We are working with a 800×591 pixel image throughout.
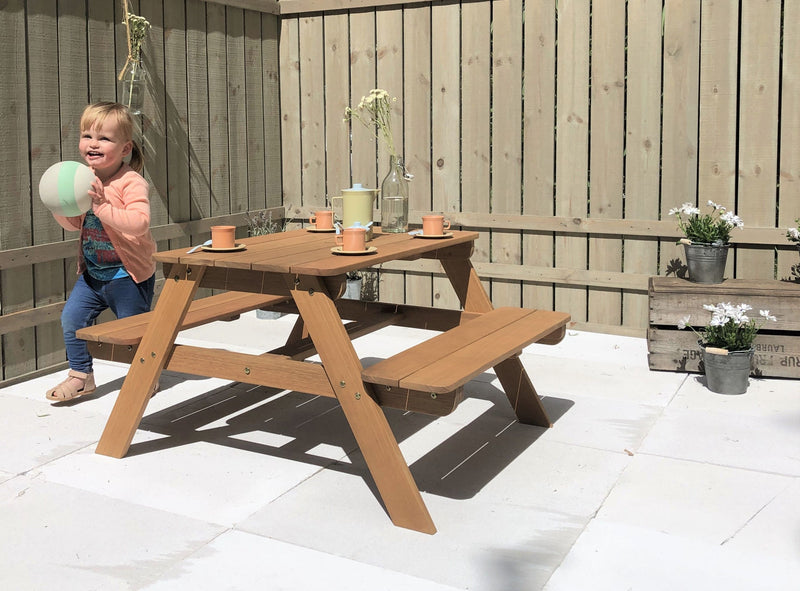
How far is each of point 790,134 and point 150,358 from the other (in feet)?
11.6

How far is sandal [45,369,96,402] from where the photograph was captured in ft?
13.5

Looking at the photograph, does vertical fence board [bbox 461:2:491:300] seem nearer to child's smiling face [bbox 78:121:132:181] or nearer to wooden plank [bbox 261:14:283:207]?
wooden plank [bbox 261:14:283:207]

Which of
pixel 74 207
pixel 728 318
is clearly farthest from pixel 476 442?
pixel 74 207

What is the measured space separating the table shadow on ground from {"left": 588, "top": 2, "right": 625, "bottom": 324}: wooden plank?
143 centimetres

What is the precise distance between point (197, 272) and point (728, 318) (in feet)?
8.15

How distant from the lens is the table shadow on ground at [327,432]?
134 inches

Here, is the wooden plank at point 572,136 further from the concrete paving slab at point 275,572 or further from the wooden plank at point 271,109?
the concrete paving slab at point 275,572

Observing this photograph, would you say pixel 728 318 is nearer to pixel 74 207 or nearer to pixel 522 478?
pixel 522 478

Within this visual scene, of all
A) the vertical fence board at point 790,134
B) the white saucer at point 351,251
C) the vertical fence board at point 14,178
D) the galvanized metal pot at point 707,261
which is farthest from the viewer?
the vertical fence board at point 790,134

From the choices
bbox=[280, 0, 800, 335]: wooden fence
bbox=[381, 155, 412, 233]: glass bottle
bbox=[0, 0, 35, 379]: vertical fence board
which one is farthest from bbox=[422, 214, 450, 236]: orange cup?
bbox=[0, 0, 35, 379]: vertical fence board

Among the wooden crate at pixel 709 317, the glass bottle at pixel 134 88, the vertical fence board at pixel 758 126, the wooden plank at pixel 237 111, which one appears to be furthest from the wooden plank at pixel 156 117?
the vertical fence board at pixel 758 126

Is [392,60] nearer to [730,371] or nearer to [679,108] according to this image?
[679,108]

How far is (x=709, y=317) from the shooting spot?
4.71 m

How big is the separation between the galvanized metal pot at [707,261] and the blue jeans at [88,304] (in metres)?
2.77
